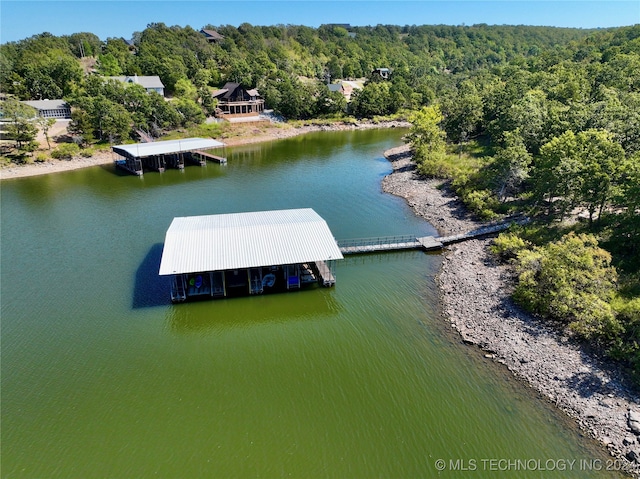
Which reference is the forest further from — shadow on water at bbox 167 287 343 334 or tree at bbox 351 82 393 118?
shadow on water at bbox 167 287 343 334

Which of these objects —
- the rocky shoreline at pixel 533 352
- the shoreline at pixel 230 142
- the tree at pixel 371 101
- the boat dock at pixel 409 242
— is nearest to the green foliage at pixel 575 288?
the rocky shoreline at pixel 533 352

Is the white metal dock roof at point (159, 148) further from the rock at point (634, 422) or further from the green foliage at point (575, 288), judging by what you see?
the rock at point (634, 422)

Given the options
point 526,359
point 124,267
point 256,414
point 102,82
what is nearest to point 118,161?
point 102,82

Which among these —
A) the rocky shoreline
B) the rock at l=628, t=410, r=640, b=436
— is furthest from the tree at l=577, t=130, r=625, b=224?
the rock at l=628, t=410, r=640, b=436

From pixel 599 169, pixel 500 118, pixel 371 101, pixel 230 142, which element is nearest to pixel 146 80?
pixel 230 142

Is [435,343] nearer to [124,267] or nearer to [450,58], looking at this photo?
[124,267]

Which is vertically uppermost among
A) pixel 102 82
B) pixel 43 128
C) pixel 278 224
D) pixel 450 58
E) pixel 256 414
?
pixel 450 58

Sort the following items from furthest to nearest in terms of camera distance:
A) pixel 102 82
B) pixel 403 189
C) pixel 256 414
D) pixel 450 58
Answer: pixel 450 58 → pixel 102 82 → pixel 403 189 → pixel 256 414
